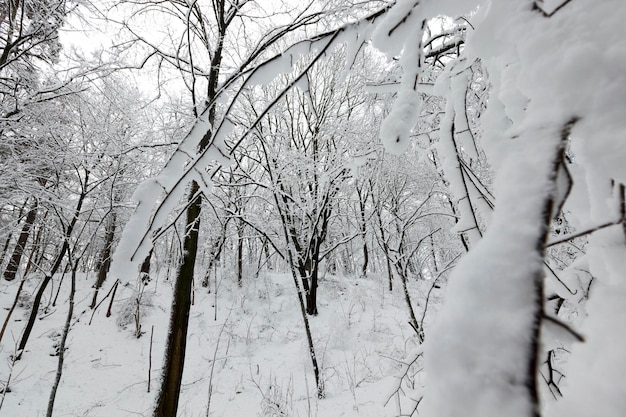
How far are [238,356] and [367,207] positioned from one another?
4.93 metres

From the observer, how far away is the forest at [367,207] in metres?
0.23

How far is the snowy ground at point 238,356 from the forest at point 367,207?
0.17 feet

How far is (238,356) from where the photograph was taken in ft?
19.7

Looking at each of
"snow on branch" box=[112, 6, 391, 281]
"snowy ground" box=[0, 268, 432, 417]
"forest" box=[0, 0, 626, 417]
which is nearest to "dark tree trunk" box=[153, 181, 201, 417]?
"forest" box=[0, 0, 626, 417]

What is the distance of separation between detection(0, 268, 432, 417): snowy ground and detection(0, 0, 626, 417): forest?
2.0 inches

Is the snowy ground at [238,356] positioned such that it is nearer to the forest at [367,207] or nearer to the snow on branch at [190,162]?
the forest at [367,207]

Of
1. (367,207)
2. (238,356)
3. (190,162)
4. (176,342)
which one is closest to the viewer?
(190,162)

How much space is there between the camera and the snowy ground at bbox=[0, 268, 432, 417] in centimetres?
431

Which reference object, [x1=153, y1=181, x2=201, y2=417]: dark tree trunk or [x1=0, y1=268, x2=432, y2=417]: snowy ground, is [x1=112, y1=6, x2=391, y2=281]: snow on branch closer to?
[x1=153, y1=181, x2=201, y2=417]: dark tree trunk

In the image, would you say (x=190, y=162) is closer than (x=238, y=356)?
Yes

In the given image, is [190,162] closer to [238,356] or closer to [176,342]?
[176,342]

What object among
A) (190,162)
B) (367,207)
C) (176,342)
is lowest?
(176,342)

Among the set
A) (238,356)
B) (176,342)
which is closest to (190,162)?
(176,342)

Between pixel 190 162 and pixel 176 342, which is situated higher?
pixel 190 162
